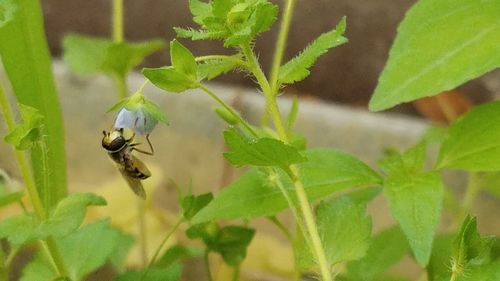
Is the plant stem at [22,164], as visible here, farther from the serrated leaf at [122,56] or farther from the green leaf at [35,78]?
the serrated leaf at [122,56]

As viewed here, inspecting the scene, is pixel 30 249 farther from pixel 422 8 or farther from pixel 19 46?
pixel 422 8

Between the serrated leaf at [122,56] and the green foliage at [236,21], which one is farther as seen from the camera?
the serrated leaf at [122,56]

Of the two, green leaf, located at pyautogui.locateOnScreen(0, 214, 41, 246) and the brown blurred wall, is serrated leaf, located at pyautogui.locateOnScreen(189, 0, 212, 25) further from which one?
the brown blurred wall

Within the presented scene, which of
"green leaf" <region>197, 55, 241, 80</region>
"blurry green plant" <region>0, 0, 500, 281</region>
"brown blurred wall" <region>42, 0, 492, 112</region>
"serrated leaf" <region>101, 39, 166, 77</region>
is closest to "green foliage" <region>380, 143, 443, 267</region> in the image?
"blurry green plant" <region>0, 0, 500, 281</region>

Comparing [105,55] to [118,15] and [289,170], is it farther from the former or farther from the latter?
[289,170]

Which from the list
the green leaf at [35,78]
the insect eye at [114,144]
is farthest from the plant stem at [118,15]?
the insect eye at [114,144]

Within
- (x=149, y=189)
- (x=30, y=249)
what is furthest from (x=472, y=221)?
(x=149, y=189)
